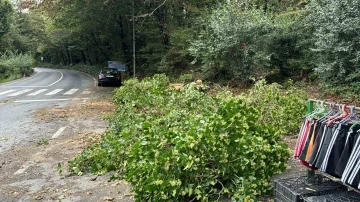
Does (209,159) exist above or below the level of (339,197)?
above

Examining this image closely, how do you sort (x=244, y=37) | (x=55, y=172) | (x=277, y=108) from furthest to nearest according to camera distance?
(x=244, y=37) < (x=277, y=108) < (x=55, y=172)

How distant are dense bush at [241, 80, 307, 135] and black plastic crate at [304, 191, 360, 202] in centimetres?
338

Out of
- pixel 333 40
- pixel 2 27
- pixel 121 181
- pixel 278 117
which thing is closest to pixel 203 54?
pixel 333 40

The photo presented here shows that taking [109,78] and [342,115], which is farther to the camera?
[109,78]

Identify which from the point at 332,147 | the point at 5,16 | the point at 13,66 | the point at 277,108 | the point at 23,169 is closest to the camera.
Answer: the point at 332,147

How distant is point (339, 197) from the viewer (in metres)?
3.10

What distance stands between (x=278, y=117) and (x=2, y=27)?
3757 centimetres

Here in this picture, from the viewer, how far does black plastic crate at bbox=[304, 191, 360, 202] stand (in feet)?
9.89

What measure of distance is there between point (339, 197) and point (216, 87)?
7.79 metres

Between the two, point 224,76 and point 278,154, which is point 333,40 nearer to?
point 224,76

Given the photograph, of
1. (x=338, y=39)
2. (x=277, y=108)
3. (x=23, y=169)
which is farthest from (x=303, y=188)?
(x=338, y=39)

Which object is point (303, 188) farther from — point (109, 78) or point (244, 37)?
point (109, 78)

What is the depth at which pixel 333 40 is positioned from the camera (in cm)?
1109

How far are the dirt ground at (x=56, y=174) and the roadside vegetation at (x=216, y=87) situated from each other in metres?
0.39
